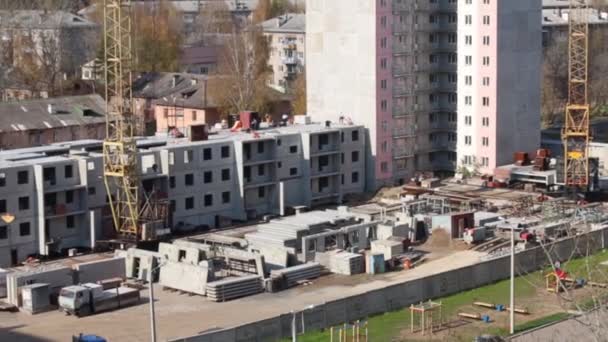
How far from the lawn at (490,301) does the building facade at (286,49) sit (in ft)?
161

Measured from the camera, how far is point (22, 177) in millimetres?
41031

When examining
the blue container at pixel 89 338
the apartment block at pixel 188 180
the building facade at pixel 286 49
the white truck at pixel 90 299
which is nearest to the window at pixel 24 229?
the apartment block at pixel 188 180

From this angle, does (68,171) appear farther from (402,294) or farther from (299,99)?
(299,99)

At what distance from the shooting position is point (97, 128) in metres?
57.4

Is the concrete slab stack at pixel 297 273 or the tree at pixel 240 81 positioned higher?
the tree at pixel 240 81

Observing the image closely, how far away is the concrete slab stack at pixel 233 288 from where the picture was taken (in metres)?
34.7

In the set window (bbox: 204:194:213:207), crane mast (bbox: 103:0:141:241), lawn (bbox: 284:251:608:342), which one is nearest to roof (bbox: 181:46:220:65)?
window (bbox: 204:194:213:207)

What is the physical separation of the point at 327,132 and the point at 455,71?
823 centimetres

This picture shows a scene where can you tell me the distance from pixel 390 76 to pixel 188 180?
11772 mm

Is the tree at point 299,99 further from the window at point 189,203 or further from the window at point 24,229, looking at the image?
the window at point 24,229

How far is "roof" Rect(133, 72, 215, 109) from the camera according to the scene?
65438 mm

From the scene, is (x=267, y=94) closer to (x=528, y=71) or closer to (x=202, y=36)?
(x=528, y=71)

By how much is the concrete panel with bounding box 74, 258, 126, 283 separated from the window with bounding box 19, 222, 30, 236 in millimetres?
4566

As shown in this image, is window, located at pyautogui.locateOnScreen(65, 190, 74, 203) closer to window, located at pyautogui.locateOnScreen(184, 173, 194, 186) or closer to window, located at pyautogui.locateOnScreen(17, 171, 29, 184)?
window, located at pyautogui.locateOnScreen(17, 171, 29, 184)
